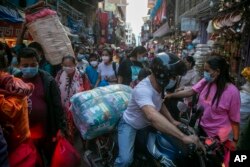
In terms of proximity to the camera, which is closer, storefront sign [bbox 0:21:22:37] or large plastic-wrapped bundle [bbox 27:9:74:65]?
large plastic-wrapped bundle [bbox 27:9:74:65]

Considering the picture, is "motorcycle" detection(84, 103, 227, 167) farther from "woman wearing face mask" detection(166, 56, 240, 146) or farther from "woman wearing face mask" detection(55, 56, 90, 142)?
"woman wearing face mask" detection(55, 56, 90, 142)

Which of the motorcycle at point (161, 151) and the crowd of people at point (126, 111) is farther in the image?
the motorcycle at point (161, 151)

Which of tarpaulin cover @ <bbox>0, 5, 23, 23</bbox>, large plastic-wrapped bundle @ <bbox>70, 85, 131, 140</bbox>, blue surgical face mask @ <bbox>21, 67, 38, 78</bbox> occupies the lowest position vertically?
large plastic-wrapped bundle @ <bbox>70, 85, 131, 140</bbox>

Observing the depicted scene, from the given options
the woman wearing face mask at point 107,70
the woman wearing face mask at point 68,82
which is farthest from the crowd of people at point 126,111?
the woman wearing face mask at point 107,70

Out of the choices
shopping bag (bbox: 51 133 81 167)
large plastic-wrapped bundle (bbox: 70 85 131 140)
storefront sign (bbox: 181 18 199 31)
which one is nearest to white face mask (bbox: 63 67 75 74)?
large plastic-wrapped bundle (bbox: 70 85 131 140)

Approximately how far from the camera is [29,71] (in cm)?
407

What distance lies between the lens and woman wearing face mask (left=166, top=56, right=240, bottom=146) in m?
4.07

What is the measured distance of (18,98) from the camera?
8.84 ft

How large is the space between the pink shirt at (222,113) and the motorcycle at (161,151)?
0.17 meters

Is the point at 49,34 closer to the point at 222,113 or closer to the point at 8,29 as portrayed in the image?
the point at 222,113

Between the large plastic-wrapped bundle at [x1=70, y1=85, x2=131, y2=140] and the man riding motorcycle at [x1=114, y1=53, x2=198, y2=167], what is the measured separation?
161 mm

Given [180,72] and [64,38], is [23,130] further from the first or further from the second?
[64,38]

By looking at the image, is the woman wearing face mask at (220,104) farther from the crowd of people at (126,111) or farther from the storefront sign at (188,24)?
the storefront sign at (188,24)

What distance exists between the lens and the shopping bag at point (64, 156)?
371 cm
